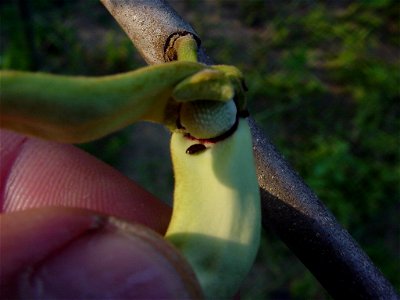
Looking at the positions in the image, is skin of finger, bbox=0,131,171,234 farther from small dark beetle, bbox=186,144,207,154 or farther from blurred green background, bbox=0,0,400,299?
blurred green background, bbox=0,0,400,299

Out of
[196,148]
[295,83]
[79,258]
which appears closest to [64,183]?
[79,258]

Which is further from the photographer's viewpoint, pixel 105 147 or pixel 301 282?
pixel 105 147

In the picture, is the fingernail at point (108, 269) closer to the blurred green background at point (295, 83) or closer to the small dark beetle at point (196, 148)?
the small dark beetle at point (196, 148)

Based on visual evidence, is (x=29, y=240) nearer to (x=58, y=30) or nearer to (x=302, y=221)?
(x=302, y=221)

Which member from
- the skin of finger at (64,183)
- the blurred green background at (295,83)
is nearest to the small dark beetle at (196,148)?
the skin of finger at (64,183)

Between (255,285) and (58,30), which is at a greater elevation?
(58,30)

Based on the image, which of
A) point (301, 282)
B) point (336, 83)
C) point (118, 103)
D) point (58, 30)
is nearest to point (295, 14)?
point (336, 83)
